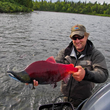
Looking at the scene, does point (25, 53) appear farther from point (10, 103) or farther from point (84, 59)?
point (84, 59)

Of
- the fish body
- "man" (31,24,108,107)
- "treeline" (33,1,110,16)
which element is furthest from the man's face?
"treeline" (33,1,110,16)

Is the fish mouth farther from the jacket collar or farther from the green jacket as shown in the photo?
the jacket collar

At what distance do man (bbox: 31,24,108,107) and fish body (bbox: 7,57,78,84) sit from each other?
1.32ft

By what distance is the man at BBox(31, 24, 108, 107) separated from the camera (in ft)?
8.11

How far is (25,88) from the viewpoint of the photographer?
500 cm

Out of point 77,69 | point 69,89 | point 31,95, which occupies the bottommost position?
point 31,95

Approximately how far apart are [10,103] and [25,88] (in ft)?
3.10

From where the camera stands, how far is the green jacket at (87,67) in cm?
242

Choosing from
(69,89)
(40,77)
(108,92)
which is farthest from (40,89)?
(108,92)

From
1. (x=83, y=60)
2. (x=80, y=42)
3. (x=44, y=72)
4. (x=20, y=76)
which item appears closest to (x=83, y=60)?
(x=83, y=60)

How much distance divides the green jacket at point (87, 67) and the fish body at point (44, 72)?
50cm

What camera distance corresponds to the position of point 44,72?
6.46ft

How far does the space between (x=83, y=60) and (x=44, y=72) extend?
1248mm

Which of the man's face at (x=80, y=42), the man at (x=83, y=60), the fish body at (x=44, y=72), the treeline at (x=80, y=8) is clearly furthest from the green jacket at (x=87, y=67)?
the treeline at (x=80, y=8)
